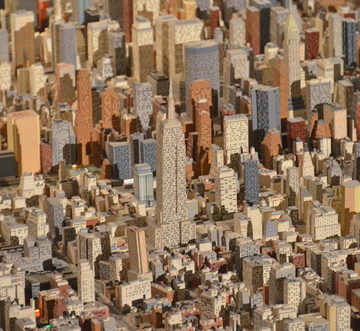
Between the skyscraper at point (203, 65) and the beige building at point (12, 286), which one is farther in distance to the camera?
the skyscraper at point (203, 65)

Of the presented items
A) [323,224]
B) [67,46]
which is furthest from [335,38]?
[323,224]

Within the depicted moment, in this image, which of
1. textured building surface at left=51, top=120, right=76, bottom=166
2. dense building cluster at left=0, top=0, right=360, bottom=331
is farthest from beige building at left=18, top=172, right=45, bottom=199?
textured building surface at left=51, top=120, right=76, bottom=166

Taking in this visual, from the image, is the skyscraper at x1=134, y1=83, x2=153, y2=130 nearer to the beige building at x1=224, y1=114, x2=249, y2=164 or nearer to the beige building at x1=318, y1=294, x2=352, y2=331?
the beige building at x1=224, y1=114, x2=249, y2=164

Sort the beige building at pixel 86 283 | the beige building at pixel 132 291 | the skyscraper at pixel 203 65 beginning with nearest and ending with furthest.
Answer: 1. the beige building at pixel 132 291
2. the beige building at pixel 86 283
3. the skyscraper at pixel 203 65

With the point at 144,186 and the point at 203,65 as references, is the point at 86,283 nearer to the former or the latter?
the point at 144,186

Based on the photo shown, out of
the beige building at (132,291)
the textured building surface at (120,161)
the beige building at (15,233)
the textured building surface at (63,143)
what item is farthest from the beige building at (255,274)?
the textured building surface at (63,143)

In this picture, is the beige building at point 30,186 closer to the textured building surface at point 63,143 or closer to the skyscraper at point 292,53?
the textured building surface at point 63,143
